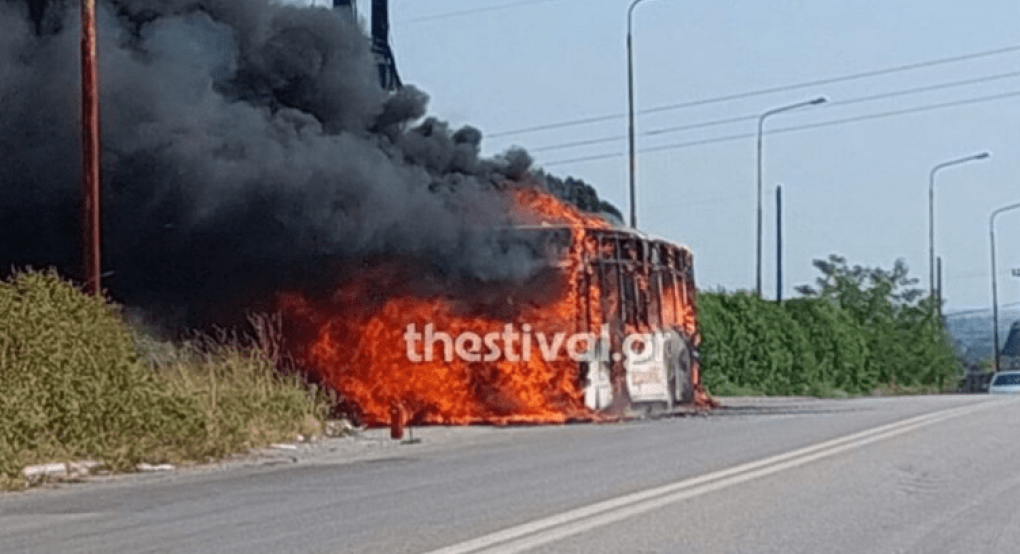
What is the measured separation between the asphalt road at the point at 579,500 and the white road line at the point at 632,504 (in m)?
0.02

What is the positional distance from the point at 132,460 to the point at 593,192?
27.2 m

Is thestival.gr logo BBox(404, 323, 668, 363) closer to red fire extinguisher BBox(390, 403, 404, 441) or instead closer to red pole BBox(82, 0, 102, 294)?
red fire extinguisher BBox(390, 403, 404, 441)

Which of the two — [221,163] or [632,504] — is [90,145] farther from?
[632,504]

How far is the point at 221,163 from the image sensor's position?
32.2 m

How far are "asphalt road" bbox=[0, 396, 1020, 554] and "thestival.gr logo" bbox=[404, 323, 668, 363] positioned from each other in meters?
6.66

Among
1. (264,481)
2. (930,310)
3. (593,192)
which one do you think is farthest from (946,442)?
(930,310)

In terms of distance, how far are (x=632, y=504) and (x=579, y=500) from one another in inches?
27.7

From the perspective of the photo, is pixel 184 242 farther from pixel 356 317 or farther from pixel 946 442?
pixel 946 442

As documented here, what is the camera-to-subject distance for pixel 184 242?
110 feet

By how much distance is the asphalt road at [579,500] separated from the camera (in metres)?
13.5

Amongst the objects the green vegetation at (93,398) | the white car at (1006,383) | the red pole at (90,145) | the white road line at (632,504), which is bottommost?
the white car at (1006,383)

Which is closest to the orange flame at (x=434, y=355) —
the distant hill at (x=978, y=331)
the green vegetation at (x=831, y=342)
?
the green vegetation at (x=831, y=342)

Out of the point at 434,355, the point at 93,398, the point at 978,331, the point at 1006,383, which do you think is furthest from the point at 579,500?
the point at 978,331

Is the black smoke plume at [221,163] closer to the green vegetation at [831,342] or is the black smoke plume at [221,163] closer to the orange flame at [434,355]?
the orange flame at [434,355]
